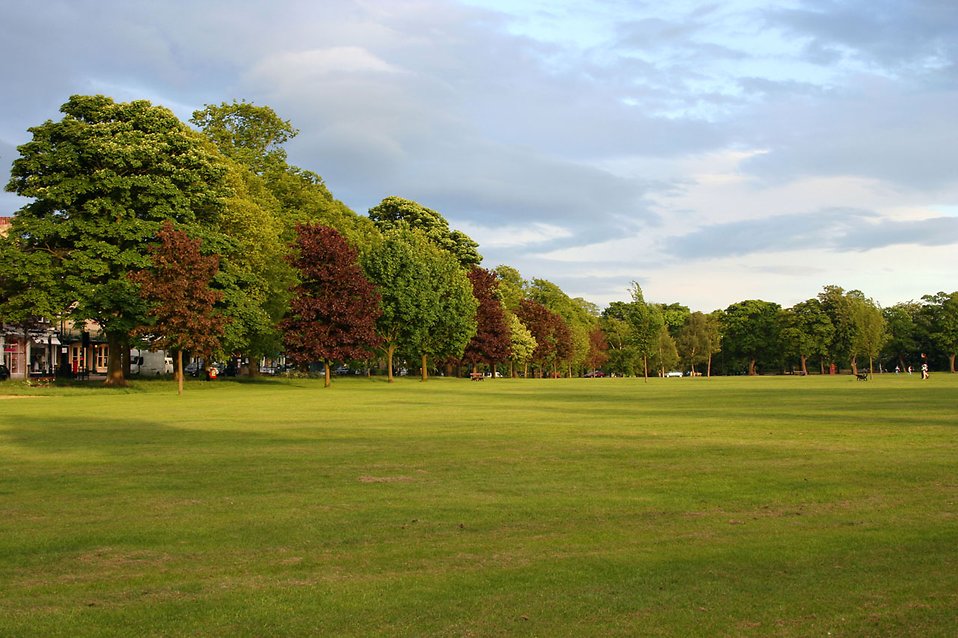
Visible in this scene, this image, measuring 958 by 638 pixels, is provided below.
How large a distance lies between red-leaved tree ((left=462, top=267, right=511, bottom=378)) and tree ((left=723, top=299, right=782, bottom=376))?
73764 mm

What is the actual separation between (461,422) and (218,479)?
12.8 metres

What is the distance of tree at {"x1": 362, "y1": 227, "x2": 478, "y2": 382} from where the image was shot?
74.2 m

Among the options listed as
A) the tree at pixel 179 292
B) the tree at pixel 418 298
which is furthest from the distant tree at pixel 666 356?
the tree at pixel 179 292

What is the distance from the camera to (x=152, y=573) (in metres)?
8.72

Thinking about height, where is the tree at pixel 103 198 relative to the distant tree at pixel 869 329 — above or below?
above

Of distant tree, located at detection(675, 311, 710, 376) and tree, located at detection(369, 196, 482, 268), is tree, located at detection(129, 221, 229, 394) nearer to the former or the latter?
tree, located at detection(369, 196, 482, 268)

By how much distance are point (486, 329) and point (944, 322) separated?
89.9 metres

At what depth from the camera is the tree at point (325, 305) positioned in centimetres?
6206

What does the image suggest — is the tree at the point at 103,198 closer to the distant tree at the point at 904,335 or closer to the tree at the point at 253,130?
the tree at the point at 253,130

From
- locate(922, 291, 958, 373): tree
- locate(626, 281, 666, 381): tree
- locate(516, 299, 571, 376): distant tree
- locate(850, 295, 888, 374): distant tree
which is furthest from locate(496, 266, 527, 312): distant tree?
locate(922, 291, 958, 373): tree

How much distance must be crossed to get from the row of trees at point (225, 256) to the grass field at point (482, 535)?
28291mm

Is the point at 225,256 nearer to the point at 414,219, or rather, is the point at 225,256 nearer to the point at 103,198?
the point at 103,198

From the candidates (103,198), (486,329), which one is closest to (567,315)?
(486,329)

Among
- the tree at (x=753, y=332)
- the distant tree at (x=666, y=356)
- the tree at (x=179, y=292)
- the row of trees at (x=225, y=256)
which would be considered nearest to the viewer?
the tree at (x=179, y=292)
